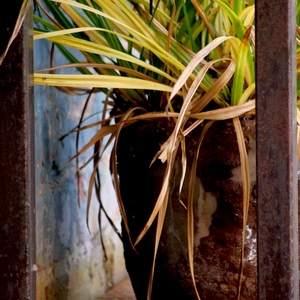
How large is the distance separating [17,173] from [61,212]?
1.61 feet

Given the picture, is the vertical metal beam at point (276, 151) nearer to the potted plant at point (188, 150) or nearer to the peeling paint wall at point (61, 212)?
the potted plant at point (188, 150)

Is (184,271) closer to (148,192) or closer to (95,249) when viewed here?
(148,192)

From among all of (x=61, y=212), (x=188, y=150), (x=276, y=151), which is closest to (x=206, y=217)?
(x=188, y=150)

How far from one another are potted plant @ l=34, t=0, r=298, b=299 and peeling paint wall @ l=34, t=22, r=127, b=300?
0.21 metres

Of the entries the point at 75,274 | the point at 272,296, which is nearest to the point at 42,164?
the point at 75,274

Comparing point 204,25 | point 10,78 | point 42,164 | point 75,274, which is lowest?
point 75,274

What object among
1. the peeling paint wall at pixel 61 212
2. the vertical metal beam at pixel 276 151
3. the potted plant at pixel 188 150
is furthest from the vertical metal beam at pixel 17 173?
the peeling paint wall at pixel 61 212

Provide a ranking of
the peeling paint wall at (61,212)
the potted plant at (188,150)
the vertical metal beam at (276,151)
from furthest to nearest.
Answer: the peeling paint wall at (61,212) → the potted plant at (188,150) → the vertical metal beam at (276,151)

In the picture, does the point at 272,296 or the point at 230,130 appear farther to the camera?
the point at 230,130

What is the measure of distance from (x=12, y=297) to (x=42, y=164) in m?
0.44

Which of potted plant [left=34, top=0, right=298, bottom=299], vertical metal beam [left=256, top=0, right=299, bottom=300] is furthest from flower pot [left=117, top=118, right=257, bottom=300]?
vertical metal beam [left=256, top=0, right=299, bottom=300]

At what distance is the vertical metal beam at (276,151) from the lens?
44 centimetres

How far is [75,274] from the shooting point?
102cm

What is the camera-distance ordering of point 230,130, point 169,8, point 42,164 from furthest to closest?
point 42,164 → point 169,8 → point 230,130
